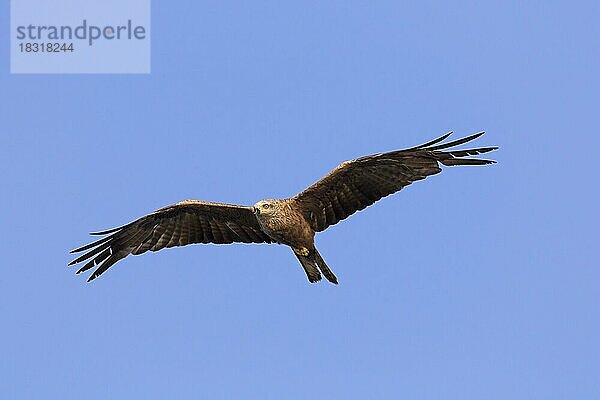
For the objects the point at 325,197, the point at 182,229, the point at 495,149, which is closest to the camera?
the point at 495,149

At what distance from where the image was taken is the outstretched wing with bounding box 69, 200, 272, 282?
1873 cm

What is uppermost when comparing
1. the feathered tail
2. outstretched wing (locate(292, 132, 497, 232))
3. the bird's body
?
outstretched wing (locate(292, 132, 497, 232))

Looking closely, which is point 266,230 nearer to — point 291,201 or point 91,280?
point 291,201

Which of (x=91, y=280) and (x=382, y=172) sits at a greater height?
(x=382, y=172)

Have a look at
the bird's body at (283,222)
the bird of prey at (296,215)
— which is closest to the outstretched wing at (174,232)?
the bird of prey at (296,215)

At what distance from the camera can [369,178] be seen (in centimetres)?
1780

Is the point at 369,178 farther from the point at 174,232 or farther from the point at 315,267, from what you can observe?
the point at 174,232

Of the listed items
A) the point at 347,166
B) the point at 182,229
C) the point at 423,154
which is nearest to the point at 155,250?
the point at 182,229

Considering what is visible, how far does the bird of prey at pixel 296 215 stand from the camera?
1734 centimetres

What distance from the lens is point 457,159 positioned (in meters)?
17.0

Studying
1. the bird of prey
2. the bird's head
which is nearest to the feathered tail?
the bird of prey

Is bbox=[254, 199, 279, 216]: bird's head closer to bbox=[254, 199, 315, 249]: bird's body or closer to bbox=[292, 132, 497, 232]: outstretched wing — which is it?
bbox=[254, 199, 315, 249]: bird's body

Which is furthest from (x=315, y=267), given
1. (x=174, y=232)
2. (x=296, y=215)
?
(x=174, y=232)

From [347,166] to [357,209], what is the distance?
0.94 m
